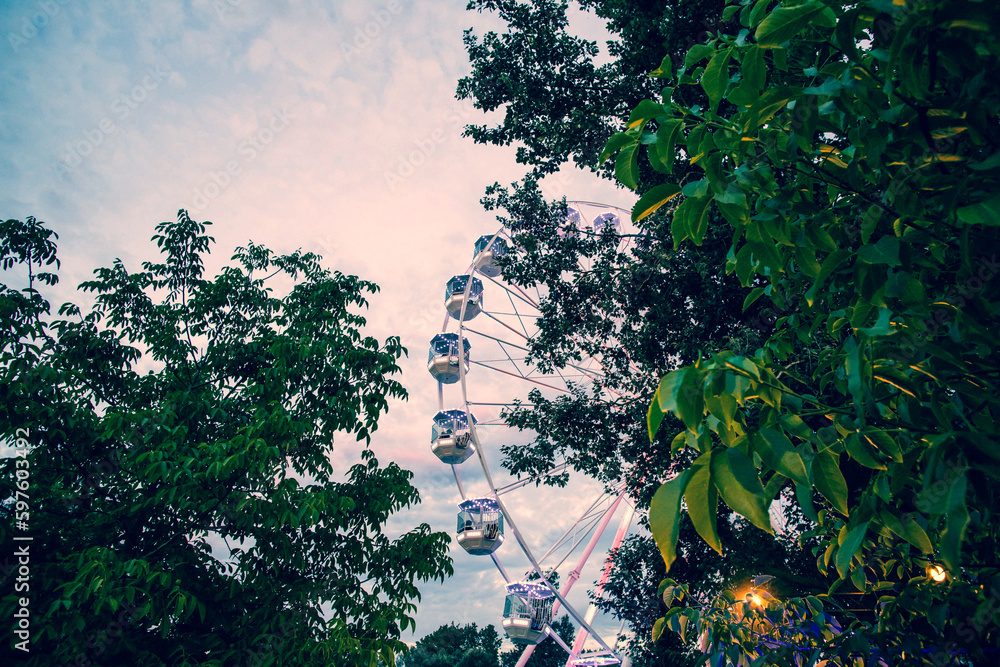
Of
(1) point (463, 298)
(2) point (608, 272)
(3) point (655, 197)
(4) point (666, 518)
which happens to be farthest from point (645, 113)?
(1) point (463, 298)

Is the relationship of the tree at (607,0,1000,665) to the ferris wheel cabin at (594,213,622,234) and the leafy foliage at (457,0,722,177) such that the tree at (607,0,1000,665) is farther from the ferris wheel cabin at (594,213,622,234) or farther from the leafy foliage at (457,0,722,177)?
the ferris wheel cabin at (594,213,622,234)

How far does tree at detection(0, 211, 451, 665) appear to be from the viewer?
4816mm

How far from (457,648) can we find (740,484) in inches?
1957

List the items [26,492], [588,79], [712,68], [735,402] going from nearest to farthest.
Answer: [735,402] → [712,68] → [26,492] → [588,79]

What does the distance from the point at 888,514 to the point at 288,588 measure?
6082 millimetres

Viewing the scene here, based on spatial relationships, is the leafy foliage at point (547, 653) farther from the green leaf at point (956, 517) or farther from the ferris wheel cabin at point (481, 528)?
the green leaf at point (956, 517)

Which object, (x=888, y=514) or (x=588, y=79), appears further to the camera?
(x=588, y=79)

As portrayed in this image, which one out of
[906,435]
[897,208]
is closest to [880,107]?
[897,208]

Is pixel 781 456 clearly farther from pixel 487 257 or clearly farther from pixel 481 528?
pixel 487 257

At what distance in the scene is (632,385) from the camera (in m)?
9.84

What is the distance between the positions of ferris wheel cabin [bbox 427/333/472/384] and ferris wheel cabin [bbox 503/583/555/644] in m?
6.72

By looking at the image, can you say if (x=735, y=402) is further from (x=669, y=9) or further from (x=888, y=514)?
(x=669, y=9)

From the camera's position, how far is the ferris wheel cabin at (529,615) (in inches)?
647

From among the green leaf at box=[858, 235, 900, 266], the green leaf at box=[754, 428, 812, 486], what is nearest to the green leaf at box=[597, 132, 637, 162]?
the green leaf at box=[858, 235, 900, 266]
